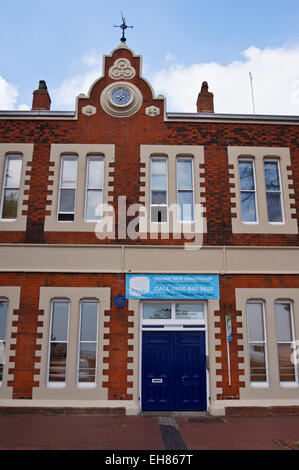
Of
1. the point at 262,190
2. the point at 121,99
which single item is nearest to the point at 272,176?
the point at 262,190

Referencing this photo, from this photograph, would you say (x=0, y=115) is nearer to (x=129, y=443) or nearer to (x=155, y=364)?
(x=155, y=364)

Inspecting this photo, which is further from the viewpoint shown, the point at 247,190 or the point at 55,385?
the point at 247,190

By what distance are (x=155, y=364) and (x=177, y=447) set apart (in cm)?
326

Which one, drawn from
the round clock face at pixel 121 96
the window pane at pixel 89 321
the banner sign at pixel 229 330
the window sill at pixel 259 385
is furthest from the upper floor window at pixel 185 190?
the window sill at pixel 259 385

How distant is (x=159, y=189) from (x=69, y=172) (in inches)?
119

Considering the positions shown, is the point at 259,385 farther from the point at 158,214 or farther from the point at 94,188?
the point at 94,188

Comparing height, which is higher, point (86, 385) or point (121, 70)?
point (121, 70)

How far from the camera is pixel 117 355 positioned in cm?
1070

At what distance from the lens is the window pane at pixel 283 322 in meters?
11.2

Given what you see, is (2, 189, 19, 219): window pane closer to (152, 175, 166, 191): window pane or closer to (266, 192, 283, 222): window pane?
(152, 175, 166, 191): window pane

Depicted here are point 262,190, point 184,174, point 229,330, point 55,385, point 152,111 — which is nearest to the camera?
point 55,385

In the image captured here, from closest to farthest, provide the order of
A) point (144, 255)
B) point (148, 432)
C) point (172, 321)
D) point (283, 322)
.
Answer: point (148, 432) < point (172, 321) < point (283, 322) < point (144, 255)

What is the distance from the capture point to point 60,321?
438 inches
